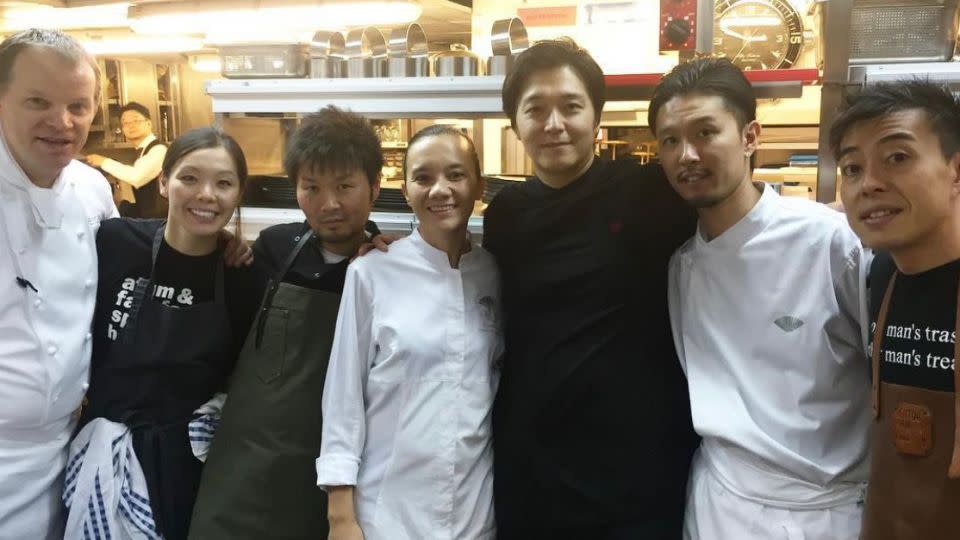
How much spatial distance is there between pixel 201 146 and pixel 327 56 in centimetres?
69

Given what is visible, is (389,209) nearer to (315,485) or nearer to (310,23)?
(315,485)

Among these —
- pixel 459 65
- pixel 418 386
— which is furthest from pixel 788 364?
pixel 459 65

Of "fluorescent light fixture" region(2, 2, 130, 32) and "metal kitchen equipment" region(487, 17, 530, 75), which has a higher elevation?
"fluorescent light fixture" region(2, 2, 130, 32)

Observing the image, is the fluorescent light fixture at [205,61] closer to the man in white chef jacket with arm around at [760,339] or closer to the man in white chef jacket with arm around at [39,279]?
the man in white chef jacket with arm around at [39,279]

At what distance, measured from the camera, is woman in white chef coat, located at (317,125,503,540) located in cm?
162

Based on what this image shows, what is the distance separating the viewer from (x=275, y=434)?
5.75 feet

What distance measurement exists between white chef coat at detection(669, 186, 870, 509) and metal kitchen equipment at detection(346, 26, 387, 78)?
1.25 m

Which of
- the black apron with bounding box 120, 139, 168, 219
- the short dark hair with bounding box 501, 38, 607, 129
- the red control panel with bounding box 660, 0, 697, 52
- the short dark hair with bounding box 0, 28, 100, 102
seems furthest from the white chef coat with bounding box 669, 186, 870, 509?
the black apron with bounding box 120, 139, 168, 219

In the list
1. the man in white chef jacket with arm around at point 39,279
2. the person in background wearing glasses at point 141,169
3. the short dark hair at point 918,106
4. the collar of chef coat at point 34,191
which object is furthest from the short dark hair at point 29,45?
the person in background wearing glasses at point 141,169

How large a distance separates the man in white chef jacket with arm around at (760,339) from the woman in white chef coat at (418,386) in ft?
1.59

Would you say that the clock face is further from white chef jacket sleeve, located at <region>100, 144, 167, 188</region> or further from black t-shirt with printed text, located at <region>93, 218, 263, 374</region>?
white chef jacket sleeve, located at <region>100, 144, 167, 188</region>

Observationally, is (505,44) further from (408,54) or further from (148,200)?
(148,200)

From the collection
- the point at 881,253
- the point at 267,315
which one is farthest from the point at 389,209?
the point at 881,253

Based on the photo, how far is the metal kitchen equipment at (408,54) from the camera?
223 centimetres
